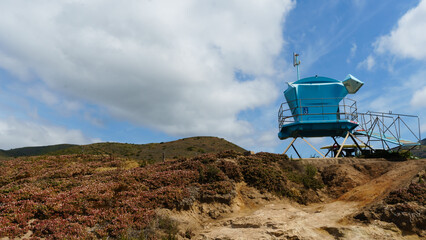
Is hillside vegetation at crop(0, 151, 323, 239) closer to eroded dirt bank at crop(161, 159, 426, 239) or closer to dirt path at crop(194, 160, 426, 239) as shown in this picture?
eroded dirt bank at crop(161, 159, 426, 239)

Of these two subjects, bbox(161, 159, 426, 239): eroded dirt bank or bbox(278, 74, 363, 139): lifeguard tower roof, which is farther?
bbox(278, 74, 363, 139): lifeguard tower roof

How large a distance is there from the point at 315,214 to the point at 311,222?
1.10 metres

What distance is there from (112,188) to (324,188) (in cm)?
1207

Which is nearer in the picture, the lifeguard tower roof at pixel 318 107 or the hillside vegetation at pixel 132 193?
the hillside vegetation at pixel 132 193

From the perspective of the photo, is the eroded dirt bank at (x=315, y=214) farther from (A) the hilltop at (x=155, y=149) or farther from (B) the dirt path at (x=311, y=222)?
(A) the hilltop at (x=155, y=149)

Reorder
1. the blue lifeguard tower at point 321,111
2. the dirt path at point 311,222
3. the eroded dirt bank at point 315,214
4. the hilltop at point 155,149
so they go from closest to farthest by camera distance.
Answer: the dirt path at point 311,222 < the eroded dirt bank at point 315,214 < the blue lifeguard tower at point 321,111 < the hilltop at point 155,149

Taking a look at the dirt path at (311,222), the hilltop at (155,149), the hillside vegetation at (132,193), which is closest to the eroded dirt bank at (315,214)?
the dirt path at (311,222)

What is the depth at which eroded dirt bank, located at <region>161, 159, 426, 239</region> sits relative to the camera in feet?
34.6

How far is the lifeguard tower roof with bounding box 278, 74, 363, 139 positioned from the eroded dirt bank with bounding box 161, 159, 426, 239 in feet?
18.1

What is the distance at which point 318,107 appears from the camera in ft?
76.9

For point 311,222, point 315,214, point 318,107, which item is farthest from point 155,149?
point 311,222

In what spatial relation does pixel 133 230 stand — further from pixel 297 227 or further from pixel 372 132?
pixel 372 132

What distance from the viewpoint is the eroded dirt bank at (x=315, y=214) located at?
34.6ft

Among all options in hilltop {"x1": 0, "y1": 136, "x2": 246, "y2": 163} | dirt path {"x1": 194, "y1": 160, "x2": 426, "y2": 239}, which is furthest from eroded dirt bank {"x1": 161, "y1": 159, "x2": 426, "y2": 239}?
hilltop {"x1": 0, "y1": 136, "x2": 246, "y2": 163}
